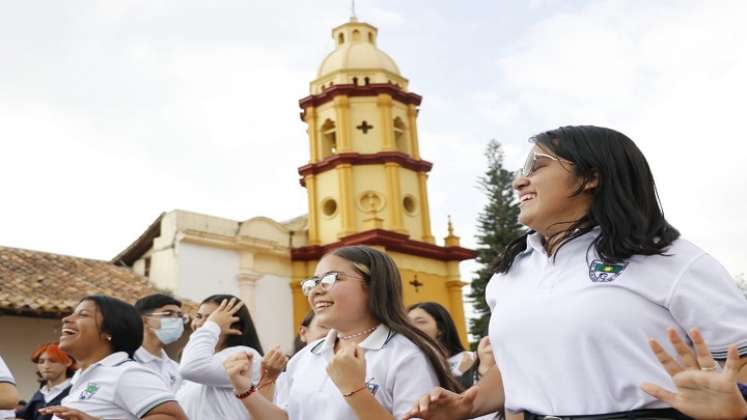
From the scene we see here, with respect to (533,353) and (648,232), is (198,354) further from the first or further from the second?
(648,232)

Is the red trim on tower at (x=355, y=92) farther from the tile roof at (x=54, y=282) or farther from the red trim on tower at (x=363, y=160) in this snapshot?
the tile roof at (x=54, y=282)

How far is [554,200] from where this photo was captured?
2322mm

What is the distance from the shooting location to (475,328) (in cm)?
2869

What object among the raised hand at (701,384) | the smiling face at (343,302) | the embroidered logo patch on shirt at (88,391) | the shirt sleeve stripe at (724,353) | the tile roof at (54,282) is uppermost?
the tile roof at (54,282)

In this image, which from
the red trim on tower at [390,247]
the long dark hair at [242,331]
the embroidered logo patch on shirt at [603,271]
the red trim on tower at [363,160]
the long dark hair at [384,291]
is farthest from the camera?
the red trim on tower at [363,160]

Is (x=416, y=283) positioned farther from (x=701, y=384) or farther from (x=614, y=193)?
(x=701, y=384)

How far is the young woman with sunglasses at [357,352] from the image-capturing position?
110 inches

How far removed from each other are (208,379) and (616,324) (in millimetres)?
2823

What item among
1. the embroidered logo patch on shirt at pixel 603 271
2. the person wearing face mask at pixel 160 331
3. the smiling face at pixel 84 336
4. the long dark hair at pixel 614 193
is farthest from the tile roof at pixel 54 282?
the embroidered logo patch on shirt at pixel 603 271

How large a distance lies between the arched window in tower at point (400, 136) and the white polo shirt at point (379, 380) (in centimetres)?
2035

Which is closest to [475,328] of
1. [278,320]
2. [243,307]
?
[278,320]

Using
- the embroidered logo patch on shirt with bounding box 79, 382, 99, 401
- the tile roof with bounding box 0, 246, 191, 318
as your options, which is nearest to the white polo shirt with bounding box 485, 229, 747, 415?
the embroidered logo patch on shirt with bounding box 79, 382, 99, 401

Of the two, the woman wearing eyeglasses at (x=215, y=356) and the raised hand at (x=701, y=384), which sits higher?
the woman wearing eyeglasses at (x=215, y=356)

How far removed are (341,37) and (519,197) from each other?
2349 cm
